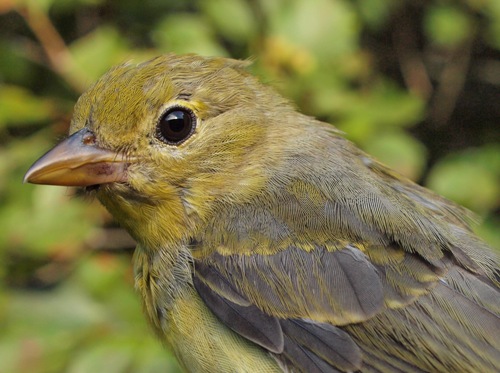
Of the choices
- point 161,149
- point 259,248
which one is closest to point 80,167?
point 161,149

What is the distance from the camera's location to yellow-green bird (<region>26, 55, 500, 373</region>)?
2.11 meters

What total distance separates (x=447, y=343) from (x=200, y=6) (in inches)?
74.0

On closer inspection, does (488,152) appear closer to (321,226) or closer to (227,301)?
(321,226)

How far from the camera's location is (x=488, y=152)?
3.30 m

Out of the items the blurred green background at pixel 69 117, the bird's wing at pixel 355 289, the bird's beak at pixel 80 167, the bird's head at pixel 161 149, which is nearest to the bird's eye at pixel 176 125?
the bird's head at pixel 161 149

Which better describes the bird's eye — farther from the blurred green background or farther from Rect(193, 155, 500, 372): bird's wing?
the blurred green background

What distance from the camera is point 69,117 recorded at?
3016 mm

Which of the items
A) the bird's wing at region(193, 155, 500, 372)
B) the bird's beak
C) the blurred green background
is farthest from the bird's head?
the blurred green background

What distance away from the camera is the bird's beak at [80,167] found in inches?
85.5

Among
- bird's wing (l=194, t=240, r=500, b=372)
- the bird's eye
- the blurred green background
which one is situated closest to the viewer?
bird's wing (l=194, t=240, r=500, b=372)

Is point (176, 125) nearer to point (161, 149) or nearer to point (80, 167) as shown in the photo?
point (161, 149)

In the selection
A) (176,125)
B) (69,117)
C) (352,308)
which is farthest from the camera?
(69,117)

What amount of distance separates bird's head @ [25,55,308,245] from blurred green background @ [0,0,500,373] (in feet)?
1.56

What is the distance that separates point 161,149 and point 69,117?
0.94 m
